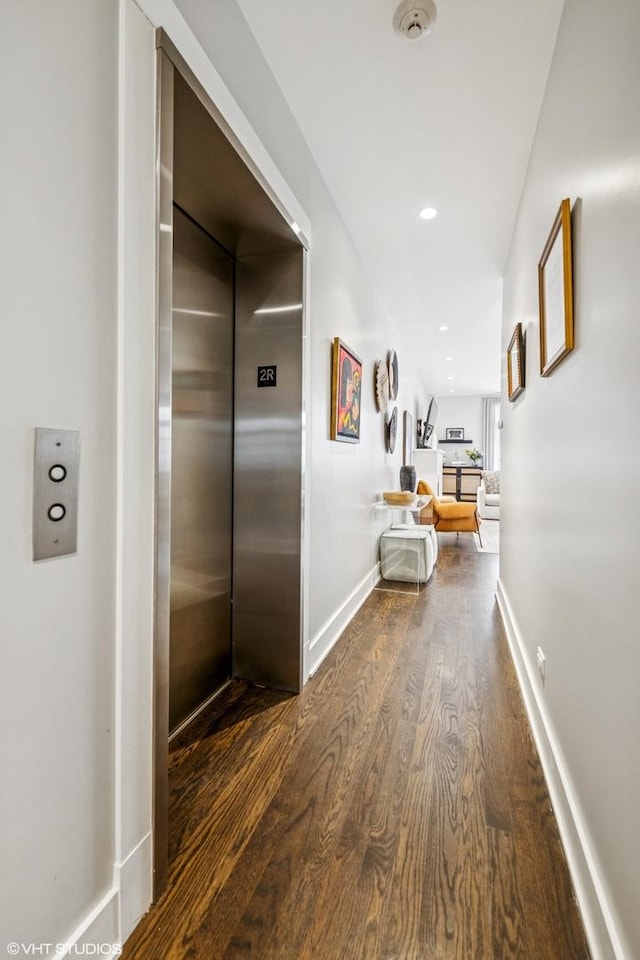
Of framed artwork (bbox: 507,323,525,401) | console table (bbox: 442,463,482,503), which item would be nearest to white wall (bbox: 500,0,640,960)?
framed artwork (bbox: 507,323,525,401)

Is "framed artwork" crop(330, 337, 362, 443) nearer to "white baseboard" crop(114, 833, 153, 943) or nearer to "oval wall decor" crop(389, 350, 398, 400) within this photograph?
"oval wall decor" crop(389, 350, 398, 400)

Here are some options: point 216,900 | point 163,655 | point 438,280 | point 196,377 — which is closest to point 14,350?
point 163,655

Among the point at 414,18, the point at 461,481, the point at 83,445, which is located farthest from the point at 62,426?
the point at 461,481

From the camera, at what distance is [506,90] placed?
6.07 ft

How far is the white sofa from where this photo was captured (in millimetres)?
7121

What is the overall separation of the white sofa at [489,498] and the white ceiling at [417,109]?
4361mm

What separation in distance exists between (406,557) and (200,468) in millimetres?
2576

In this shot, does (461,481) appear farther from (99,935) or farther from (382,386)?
(99,935)

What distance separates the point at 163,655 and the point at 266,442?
119 cm

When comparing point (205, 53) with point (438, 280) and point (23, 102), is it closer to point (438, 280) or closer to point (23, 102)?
point (23, 102)

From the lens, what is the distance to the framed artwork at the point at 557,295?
4.50ft

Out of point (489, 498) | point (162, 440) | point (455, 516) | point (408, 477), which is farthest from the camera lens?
point (489, 498)

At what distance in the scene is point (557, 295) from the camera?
1514 mm

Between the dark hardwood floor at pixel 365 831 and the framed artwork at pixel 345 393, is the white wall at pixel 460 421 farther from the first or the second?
the dark hardwood floor at pixel 365 831
